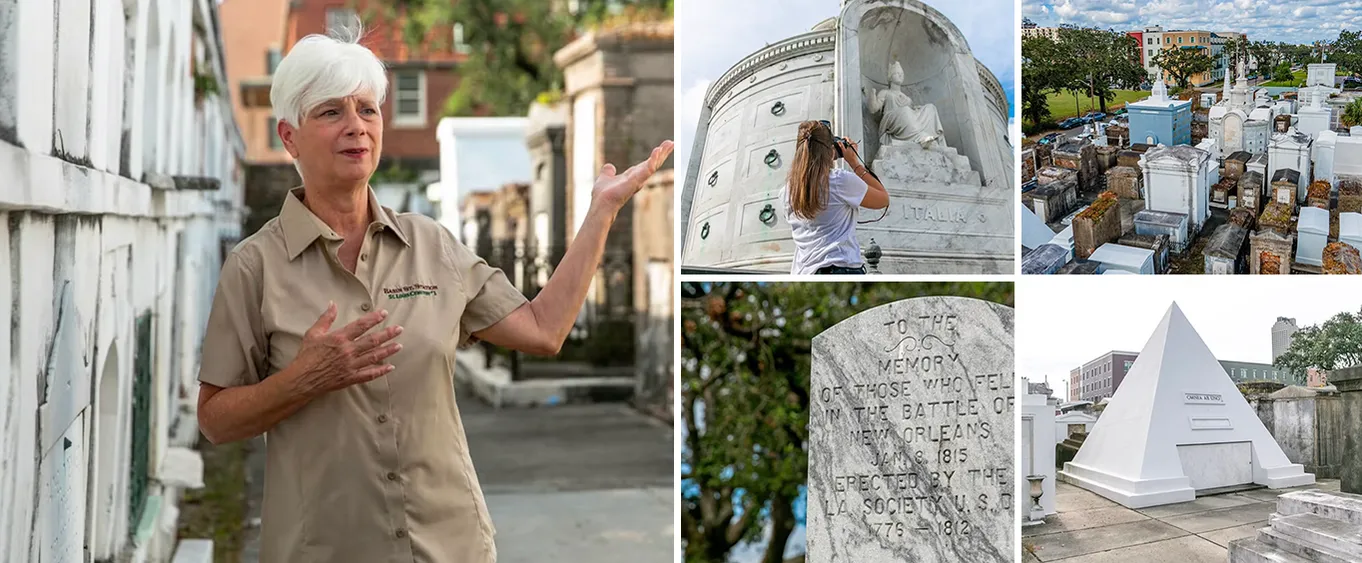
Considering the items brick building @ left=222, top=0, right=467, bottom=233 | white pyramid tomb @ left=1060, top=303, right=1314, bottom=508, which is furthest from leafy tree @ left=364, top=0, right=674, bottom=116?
white pyramid tomb @ left=1060, top=303, right=1314, bottom=508

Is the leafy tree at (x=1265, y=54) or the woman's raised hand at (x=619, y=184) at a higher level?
the leafy tree at (x=1265, y=54)

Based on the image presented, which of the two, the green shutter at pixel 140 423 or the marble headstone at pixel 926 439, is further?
the green shutter at pixel 140 423

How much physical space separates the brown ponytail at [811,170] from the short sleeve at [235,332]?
1931 mm

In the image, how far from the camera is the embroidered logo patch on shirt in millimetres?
2484

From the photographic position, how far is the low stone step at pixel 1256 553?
368 cm

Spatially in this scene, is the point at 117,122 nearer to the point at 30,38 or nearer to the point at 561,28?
the point at 30,38

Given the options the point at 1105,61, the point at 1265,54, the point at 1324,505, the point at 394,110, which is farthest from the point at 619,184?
the point at 394,110

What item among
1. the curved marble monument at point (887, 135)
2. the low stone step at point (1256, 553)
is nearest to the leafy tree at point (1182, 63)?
the curved marble monument at point (887, 135)

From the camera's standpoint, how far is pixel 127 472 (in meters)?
4.71

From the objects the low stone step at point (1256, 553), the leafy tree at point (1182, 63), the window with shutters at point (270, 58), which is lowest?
the low stone step at point (1256, 553)

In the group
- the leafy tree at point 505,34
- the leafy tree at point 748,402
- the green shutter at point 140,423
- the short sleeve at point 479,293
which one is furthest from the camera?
the leafy tree at point 505,34

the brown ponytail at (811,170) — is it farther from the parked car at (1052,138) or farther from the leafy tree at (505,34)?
the leafy tree at (505,34)

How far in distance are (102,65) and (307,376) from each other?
2.07m

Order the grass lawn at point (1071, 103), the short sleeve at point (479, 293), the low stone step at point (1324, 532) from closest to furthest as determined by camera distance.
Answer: the short sleeve at point (479, 293) < the low stone step at point (1324, 532) < the grass lawn at point (1071, 103)
